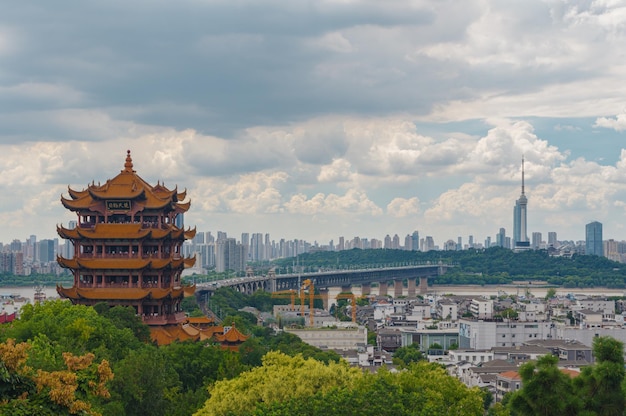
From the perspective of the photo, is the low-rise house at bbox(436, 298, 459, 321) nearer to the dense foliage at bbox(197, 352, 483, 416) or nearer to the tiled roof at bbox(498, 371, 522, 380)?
the tiled roof at bbox(498, 371, 522, 380)

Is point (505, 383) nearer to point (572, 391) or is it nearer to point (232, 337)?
point (232, 337)

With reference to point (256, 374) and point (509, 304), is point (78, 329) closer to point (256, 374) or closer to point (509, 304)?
point (256, 374)

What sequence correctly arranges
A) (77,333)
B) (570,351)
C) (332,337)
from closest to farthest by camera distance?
(77,333), (570,351), (332,337)

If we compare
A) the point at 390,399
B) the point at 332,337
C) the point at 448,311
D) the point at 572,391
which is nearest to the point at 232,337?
the point at 390,399

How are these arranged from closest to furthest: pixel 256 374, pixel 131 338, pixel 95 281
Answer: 1. pixel 256 374
2. pixel 131 338
3. pixel 95 281

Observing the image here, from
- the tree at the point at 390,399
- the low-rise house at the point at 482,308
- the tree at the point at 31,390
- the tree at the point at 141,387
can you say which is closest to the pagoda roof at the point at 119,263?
the tree at the point at 141,387

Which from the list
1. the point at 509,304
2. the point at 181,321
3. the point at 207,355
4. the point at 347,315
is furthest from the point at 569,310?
the point at 207,355

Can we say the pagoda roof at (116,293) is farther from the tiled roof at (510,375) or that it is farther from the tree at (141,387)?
the tiled roof at (510,375)
